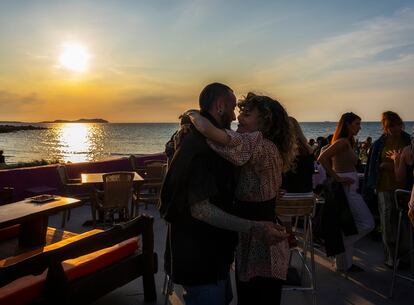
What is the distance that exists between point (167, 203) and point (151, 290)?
251cm

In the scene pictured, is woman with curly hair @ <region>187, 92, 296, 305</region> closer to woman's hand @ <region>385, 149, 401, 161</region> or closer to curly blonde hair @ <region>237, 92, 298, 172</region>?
curly blonde hair @ <region>237, 92, 298, 172</region>

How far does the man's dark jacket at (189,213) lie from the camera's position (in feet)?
5.58

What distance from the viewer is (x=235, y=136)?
69.9 inches

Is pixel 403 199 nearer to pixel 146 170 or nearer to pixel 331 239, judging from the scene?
pixel 331 239

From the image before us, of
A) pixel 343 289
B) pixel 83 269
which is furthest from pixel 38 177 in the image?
pixel 343 289

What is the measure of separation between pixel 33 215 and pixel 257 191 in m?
2.97

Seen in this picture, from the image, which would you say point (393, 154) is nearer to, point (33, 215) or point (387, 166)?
point (387, 166)

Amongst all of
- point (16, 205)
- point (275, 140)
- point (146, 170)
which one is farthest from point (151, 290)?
point (146, 170)

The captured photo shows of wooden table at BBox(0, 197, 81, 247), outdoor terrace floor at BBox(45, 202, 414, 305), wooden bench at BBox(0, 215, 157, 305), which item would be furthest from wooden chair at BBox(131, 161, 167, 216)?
wooden bench at BBox(0, 215, 157, 305)

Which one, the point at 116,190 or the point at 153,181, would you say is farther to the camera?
the point at 153,181

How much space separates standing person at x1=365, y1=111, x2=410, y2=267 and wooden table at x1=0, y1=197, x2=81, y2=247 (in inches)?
144

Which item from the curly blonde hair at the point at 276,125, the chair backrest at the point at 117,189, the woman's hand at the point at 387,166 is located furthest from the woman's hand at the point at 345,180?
the chair backrest at the point at 117,189

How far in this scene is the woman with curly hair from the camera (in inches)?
70.3

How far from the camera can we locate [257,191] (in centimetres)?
196
